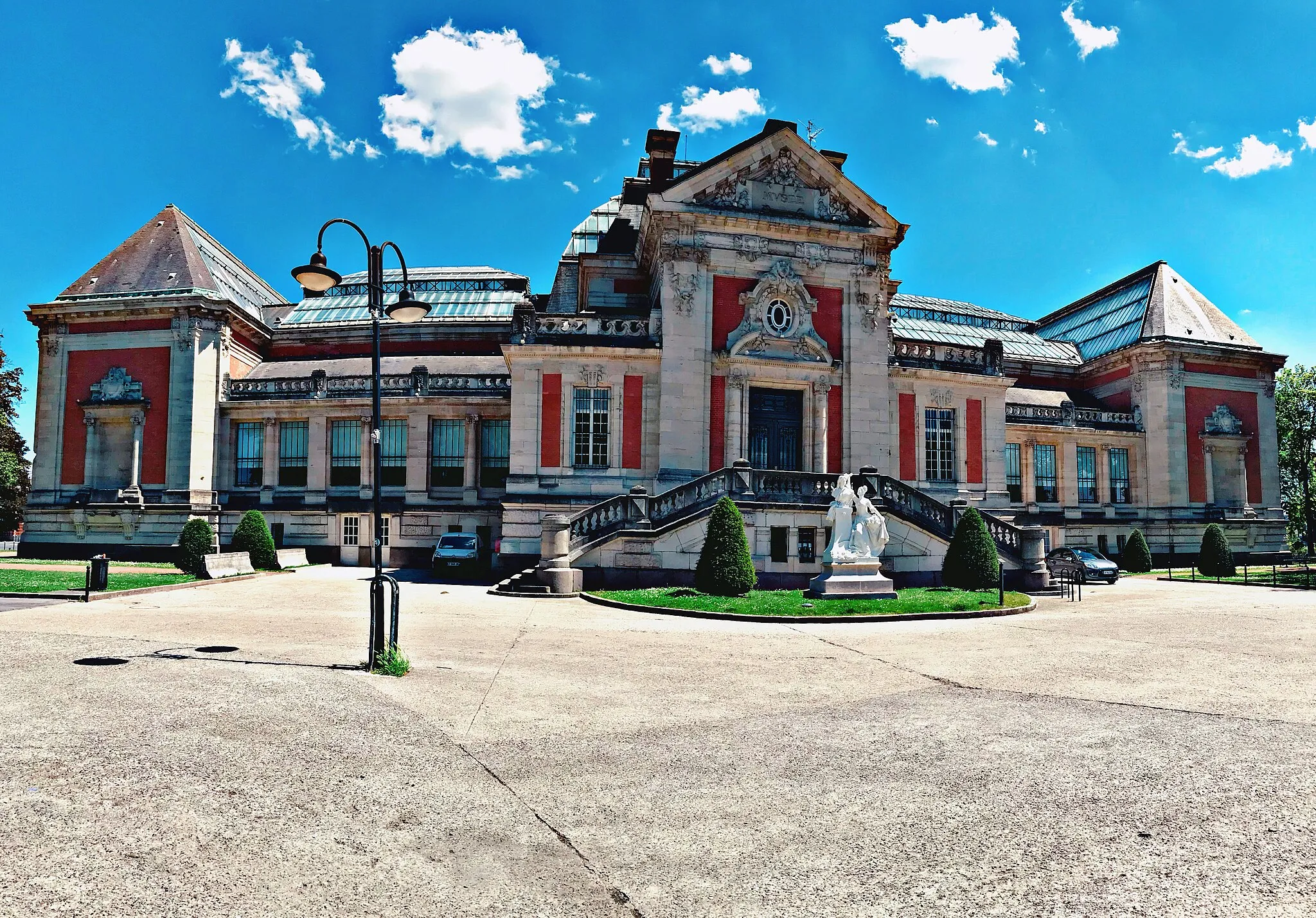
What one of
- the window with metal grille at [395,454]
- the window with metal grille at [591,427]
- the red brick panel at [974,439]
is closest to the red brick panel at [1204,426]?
the red brick panel at [974,439]

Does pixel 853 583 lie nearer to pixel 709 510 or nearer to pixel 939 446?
pixel 709 510

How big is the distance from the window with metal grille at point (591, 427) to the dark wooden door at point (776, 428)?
5207mm

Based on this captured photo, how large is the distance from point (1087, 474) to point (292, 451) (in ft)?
131

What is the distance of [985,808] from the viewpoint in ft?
18.4

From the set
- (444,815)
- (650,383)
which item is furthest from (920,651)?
(650,383)

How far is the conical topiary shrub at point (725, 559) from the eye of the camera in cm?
2012

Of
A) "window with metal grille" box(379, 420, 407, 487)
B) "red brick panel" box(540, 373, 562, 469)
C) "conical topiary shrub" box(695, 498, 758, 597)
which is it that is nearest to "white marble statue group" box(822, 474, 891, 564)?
"conical topiary shrub" box(695, 498, 758, 597)

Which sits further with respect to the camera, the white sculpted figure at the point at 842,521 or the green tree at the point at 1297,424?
the green tree at the point at 1297,424

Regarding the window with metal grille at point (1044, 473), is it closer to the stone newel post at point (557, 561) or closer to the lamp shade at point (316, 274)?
the stone newel post at point (557, 561)

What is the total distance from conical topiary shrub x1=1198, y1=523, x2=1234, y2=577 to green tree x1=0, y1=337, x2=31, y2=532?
6085cm

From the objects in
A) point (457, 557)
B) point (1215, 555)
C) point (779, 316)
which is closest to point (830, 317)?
point (779, 316)

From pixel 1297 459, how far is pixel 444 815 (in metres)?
57.5

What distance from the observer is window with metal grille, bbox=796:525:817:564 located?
78.7 feet

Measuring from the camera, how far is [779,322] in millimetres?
29297
